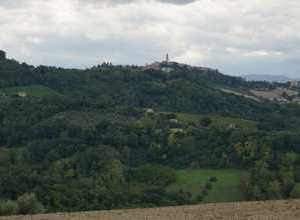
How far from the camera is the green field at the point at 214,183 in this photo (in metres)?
50.9

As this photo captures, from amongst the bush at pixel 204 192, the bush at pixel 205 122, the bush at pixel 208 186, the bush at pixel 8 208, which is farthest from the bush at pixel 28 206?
the bush at pixel 205 122

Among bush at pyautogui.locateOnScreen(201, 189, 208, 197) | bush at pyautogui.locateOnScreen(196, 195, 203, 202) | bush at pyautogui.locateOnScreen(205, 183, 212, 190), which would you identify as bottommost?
bush at pyautogui.locateOnScreen(196, 195, 203, 202)

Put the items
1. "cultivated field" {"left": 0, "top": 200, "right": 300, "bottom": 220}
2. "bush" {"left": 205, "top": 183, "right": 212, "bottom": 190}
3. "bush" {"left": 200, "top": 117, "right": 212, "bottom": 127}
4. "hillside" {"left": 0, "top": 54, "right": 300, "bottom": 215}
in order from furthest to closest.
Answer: "bush" {"left": 200, "top": 117, "right": 212, "bottom": 127} < "bush" {"left": 205, "top": 183, "right": 212, "bottom": 190} < "hillside" {"left": 0, "top": 54, "right": 300, "bottom": 215} < "cultivated field" {"left": 0, "top": 200, "right": 300, "bottom": 220}

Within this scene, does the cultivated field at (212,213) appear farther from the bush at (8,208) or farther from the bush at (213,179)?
the bush at (213,179)

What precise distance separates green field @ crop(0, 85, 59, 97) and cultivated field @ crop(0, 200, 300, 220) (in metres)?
71.8

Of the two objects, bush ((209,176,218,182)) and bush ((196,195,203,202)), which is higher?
bush ((209,176,218,182))

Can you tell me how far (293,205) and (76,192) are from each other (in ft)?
68.0

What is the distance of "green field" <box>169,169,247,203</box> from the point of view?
167ft

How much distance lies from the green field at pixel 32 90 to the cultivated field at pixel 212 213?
7184 centimetres

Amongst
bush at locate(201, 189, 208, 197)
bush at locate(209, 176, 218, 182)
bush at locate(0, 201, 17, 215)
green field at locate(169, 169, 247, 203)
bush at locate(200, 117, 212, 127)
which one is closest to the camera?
bush at locate(0, 201, 17, 215)

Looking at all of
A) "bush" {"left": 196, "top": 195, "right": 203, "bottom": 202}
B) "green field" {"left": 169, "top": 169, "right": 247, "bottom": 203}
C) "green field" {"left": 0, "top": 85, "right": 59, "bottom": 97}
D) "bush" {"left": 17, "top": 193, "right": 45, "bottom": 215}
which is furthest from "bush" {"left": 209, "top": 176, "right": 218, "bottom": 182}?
"green field" {"left": 0, "top": 85, "right": 59, "bottom": 97}

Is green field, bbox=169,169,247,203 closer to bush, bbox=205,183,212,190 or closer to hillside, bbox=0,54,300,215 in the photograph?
hillside, bbox=0,54,300,215

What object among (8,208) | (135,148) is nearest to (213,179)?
(135,148)

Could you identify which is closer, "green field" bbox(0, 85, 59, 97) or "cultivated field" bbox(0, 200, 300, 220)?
"cultivated field" bbox(0, 200, 300, 220)
